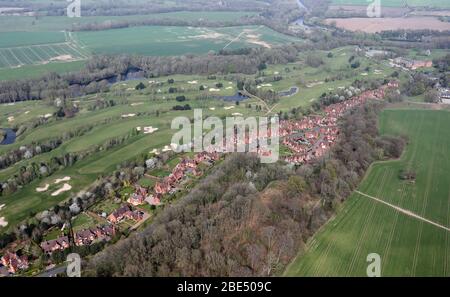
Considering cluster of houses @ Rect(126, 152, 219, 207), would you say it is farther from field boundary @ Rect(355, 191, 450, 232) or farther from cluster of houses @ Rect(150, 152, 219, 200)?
field boundary @ Rect(355, 191, 450, 232)

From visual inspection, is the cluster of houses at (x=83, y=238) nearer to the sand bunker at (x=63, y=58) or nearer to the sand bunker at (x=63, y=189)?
the sand bunker at (x=63, y=189)

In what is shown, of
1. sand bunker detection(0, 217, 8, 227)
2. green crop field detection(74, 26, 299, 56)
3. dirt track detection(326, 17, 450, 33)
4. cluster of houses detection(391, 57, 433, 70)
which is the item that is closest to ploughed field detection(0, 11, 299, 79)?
green crop field detection(74, 26, 299, 56)

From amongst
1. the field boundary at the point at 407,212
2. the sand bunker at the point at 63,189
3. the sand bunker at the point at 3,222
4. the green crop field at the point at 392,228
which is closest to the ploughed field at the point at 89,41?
the sand bunker at the point at 63,189

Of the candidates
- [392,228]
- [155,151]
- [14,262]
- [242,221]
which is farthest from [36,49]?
[392,228]

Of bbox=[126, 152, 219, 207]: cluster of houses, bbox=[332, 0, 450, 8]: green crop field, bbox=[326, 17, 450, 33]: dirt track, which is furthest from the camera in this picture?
bbox=[332, 0, 450, 8]: green crop field
